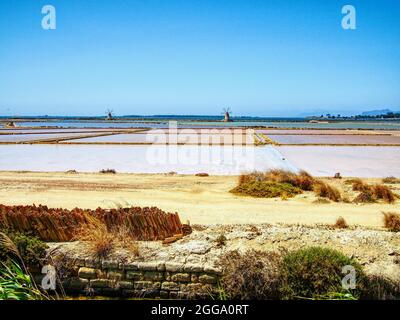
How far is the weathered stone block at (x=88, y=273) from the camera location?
5.36 metres

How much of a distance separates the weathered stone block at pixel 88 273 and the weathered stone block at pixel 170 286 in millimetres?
938

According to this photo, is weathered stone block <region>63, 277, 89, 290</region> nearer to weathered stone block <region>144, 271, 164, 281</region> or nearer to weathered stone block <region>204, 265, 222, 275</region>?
weathered stone block <region>144, 271, 164, 281</region>

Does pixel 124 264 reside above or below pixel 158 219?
below

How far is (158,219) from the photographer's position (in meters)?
6.18

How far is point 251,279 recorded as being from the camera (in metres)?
4.86

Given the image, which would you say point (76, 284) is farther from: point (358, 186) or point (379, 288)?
point (358, 186)

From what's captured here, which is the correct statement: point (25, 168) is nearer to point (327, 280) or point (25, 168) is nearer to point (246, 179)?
point (246, 179)

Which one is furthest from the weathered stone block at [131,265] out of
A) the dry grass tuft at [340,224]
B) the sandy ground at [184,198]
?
the dry grass tuft at [340,224]

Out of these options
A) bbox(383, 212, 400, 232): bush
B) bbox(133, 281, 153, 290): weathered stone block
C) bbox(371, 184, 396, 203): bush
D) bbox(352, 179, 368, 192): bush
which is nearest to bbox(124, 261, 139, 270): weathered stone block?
bbox(133, 281, 153, 290): weathered stone block

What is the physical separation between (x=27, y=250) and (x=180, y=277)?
7.14 ft

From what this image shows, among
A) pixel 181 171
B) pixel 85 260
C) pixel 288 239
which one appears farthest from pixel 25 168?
pixel 288 239

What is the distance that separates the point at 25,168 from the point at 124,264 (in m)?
12.1

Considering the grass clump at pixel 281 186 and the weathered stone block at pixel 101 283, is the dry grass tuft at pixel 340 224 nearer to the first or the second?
the grass clump at pixel 281 186

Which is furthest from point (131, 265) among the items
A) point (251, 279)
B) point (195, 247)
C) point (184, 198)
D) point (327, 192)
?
point (327, 192)
